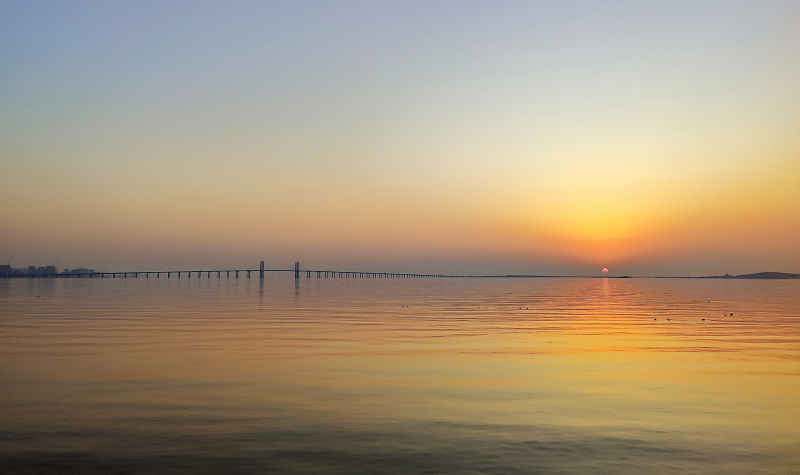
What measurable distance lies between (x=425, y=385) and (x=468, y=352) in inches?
369

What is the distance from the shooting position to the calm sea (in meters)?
14.7

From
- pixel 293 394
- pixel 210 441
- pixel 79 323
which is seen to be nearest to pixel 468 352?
pixel 293 394

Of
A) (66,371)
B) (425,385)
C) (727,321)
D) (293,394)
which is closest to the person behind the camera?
(293,394)

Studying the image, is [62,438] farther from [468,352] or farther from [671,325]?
[671,325]

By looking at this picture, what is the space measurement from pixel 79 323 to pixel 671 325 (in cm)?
3846

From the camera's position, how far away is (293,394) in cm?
2186

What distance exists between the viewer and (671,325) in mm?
49625

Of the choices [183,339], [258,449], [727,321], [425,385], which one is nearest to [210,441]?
[258,449]

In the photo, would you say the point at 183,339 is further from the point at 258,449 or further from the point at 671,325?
the point at 671,325

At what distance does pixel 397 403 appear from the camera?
2055 cm

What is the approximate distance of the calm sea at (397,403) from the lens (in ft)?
48.1

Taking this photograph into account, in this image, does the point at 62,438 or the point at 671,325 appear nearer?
the point at 62,438

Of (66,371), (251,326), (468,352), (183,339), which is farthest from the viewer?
(251,326)

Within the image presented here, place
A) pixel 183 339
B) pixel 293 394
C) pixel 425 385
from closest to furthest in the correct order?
pixel 293 394, pixel 425 385, pixel 183 339
